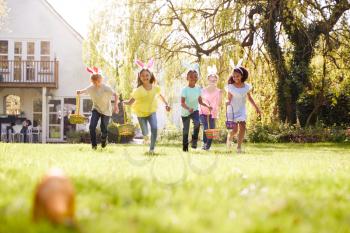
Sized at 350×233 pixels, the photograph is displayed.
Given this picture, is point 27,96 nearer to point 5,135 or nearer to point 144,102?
point 5,135

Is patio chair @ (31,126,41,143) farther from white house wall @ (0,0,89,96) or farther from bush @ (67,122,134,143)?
bush @ (67,122,134,143)

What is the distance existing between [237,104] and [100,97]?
290 cm

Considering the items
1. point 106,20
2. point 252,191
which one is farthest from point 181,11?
point 252,191

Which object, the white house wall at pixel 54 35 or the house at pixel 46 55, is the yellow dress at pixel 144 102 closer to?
the house at pixel 46 55

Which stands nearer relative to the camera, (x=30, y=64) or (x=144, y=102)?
(x=144, y=102)

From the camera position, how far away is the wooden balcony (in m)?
25.6

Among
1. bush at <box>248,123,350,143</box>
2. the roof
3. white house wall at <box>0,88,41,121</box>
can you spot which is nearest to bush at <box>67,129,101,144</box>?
white house wall at <box>0,88,41,121</box>

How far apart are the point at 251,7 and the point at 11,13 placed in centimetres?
1453

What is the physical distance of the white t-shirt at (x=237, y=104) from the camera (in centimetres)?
1056

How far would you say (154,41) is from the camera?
18672 mm

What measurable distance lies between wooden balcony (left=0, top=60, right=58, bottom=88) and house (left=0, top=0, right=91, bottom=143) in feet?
0.28

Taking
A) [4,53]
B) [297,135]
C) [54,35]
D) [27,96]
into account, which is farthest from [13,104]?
[297,135]

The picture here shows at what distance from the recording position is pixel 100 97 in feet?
35.1

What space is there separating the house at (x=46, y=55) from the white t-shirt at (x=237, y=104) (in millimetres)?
17258
